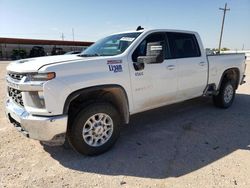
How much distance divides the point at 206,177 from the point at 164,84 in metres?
1.94

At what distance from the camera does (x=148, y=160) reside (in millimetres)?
3785

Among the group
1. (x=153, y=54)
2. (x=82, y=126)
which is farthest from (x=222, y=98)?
(x=82, y=126)

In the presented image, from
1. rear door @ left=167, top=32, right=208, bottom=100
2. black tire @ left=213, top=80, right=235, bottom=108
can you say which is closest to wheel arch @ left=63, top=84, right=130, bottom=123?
rear door @ left=167, top=32, right=208, bottom=100

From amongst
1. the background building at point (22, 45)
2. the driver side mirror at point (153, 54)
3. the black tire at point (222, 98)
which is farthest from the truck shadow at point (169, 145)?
the background building at point (22, 45)

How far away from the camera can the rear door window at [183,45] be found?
16.7ft

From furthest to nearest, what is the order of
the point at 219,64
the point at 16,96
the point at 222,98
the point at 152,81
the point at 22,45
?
the point at 22,45 < the point at 222,98 < the point at 219,64 < the point at 152,81 < the point at 16,96

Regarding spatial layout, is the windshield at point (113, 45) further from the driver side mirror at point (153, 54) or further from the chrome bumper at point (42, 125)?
the chrome bumper at point (42, 125)

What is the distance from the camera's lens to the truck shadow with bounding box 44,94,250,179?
3.59 m

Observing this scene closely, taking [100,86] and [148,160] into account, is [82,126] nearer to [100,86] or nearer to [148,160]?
[100,86]

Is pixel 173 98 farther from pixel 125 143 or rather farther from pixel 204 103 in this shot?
pixel 204 103

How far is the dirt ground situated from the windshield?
1.61m

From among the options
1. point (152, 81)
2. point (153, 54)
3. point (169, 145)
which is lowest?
point (169, 145)

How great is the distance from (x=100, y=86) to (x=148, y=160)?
132cm

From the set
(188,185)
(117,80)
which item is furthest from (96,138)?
(188,185)
